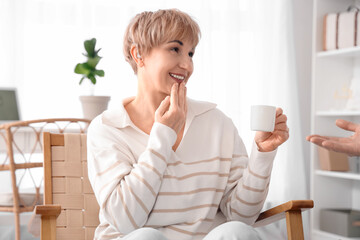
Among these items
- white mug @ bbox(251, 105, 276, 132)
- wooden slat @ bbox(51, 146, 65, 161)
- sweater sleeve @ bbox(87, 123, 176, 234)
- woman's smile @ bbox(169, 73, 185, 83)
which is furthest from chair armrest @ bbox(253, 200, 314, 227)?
wooden slat @ bbox(51, 146, 65, 161)

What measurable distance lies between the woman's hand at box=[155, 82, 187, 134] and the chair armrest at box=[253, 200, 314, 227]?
15.8 inches

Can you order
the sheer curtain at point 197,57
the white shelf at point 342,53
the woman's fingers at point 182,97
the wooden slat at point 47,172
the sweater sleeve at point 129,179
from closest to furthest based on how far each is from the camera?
1. the sweater sleeve at point 129,179
2. the woman's fingers at point 182,97
3. the wooden slat at point 47,172
4. the white shelf at point 342,53
5. the sheer curtain at point 197,57

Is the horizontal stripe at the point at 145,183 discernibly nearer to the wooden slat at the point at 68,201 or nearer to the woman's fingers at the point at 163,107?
the woman's fingers at the point at 163,107

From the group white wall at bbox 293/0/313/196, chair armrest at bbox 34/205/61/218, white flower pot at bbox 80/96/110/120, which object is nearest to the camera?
chair armrest at bbox 34/205/61/218

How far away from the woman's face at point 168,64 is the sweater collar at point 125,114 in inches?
5.5

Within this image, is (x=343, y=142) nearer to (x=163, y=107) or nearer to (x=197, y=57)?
(x=163, y=107)

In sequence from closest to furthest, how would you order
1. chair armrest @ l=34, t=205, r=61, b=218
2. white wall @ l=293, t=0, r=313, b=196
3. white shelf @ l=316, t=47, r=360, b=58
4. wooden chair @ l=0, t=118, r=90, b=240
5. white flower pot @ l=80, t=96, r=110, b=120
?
chair armrest @ l=34, t=205, r=61, b=218, wooden chair @ l=0, t=118, r=90, b=240, white flower pot @ l=80, t=96, r=110, b=120, white shelf @ l=316, t=47, r=360, b=58, white wall @ l=293, t=0, r=313, b=196

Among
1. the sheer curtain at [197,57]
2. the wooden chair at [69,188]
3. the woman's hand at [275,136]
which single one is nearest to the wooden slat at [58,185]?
the wooden chair at [69,188]

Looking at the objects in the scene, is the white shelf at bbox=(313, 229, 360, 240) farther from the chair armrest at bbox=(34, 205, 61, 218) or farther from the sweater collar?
the chair armrest at bbox=(34, 205, 61, 218)

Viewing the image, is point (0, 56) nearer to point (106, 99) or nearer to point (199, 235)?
point (106, 99)

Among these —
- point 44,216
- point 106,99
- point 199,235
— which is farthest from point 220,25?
point 44,216

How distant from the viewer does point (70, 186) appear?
1.66 meters

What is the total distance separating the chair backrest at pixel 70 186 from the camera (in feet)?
5.38

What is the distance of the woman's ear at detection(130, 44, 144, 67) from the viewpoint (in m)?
1.53
